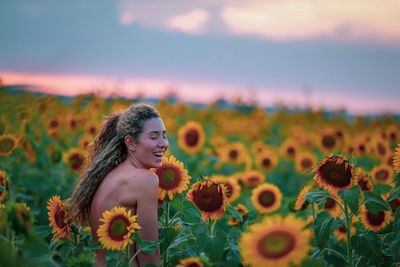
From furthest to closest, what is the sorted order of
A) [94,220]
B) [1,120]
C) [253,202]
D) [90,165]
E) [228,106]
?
[228,106] < [1,120] < [253,202] < [90,165] < [94,220]

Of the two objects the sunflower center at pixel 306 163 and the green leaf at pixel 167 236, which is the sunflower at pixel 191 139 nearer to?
the sunflower center at pixel 306 163

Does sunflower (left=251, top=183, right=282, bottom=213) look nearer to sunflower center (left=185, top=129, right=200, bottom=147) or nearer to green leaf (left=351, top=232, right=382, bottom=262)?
green leaf (left=351, top=232, right=382, bottom=262)

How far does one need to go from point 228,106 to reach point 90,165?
1028 cm

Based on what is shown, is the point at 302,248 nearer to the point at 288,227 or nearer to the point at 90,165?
the point at 288,227

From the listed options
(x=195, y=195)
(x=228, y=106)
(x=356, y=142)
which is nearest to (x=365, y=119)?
(x=228, y=106)

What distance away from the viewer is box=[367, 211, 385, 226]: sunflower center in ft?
13.5

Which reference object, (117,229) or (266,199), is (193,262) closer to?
(117,229)

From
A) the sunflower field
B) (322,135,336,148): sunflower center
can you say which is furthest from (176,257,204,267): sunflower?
(322,135,336,148): sunflower center

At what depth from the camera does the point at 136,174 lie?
360 cm

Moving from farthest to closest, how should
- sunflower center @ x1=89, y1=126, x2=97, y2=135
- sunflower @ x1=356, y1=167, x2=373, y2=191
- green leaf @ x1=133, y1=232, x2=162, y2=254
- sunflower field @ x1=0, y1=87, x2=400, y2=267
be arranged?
sunflower center @ x1=89, y1=126, x2=97, y2=135
sunflower @ x1=356, y1=167, x2=373, y2=191
green leaf @ x1=133, y1=232, x2=162, y2=254
sunflower field @ x1=0, y1=87, x2=400, y2=267

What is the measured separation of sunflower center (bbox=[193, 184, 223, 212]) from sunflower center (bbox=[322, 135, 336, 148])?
502 centimetres

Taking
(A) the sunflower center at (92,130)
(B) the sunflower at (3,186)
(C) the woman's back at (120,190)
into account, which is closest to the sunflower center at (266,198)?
(C) the woman's back at (120,190)

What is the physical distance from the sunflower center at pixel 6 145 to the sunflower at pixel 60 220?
87.8 inches

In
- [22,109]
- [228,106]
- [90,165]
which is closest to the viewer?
[90,165]
